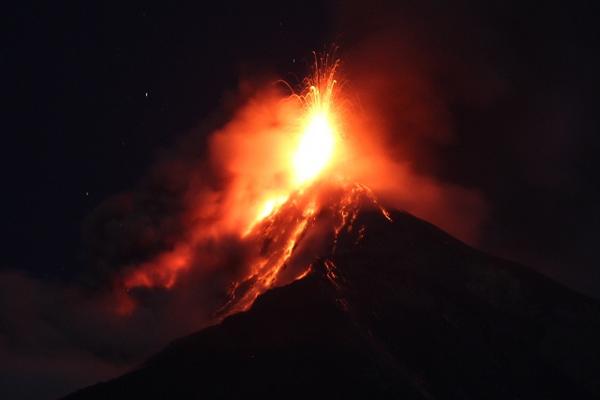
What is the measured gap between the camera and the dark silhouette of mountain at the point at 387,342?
146750 millimetres

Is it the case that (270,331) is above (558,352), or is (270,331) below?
above

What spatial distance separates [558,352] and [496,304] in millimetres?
14183

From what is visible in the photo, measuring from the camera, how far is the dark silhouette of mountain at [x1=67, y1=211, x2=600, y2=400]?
481 ft

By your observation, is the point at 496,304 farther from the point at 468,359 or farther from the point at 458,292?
the point at 468,359

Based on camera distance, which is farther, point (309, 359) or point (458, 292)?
point (458, 292)

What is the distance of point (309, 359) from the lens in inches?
5886

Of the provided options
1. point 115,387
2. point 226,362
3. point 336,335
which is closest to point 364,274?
point 336,335

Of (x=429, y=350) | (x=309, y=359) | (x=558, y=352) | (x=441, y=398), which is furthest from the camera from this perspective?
(x=558, y=352)

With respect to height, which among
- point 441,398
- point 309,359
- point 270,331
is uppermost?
point 270,331

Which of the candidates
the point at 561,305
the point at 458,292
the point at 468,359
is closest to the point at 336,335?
the point at 468,359

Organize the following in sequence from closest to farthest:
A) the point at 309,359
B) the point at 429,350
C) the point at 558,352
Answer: the point at 309,359
the point at 429,350
the point at 558,352

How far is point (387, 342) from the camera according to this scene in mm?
168750

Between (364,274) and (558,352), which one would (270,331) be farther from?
(558,352)

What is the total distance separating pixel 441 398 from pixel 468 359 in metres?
17.2
